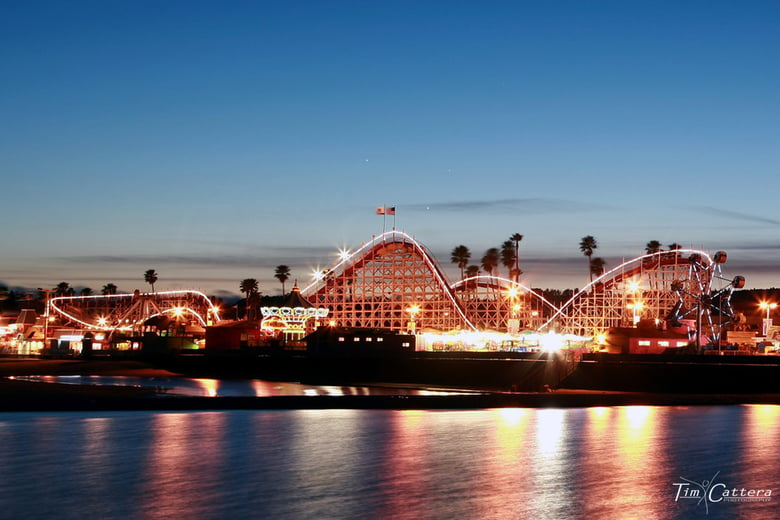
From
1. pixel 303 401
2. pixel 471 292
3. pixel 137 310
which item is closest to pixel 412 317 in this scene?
pixel 471 292

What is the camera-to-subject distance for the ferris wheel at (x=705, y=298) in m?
58.7

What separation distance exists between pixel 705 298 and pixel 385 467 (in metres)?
47.3

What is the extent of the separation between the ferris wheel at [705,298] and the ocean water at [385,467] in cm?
3487

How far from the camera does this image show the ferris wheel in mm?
58719

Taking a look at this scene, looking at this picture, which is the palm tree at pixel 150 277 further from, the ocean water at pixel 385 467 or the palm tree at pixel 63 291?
the ocean water at pixel 385 467

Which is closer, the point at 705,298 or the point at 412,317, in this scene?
the point at 705,298

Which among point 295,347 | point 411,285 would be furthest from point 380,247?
point 295,347

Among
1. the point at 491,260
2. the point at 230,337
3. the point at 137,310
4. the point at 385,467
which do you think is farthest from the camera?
the point at 491,260

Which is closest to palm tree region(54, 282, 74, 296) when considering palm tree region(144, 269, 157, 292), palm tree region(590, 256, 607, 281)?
palm tree region(144, 269, 157, 292)

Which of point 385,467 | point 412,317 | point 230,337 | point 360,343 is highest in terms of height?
point 412,317

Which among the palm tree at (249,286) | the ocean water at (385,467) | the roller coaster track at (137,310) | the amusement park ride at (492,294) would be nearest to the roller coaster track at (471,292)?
the amusement park ride at (492,294)

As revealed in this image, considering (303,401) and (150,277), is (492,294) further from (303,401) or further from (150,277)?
(150,277)

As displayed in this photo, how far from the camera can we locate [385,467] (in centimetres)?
1623

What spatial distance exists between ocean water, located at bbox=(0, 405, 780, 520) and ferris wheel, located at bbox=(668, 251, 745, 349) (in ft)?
114
